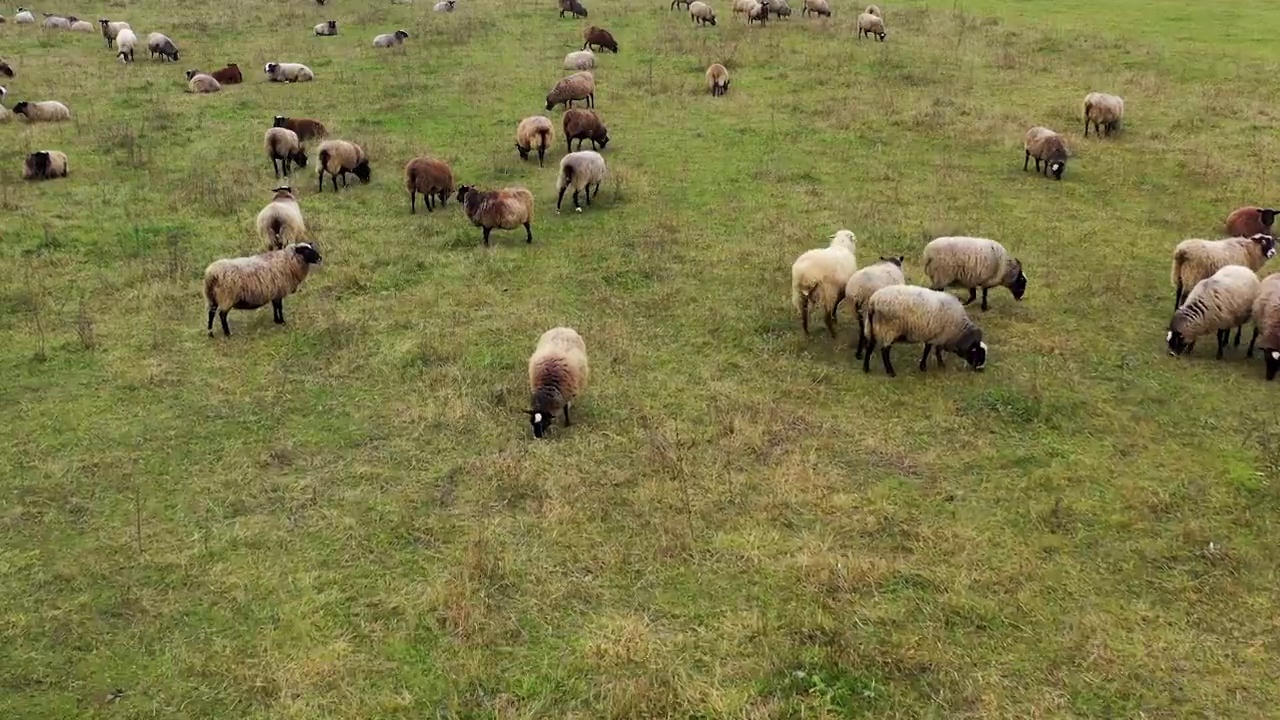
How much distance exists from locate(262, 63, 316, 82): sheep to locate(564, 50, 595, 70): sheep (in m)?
6.76

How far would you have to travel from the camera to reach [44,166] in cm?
1570

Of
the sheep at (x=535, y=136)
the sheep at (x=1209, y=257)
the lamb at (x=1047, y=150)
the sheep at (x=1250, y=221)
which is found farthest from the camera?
the sheep at (x=535, y=136)

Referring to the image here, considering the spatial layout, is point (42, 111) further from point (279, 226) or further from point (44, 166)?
point (279, 226)

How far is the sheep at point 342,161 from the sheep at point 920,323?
994 cm

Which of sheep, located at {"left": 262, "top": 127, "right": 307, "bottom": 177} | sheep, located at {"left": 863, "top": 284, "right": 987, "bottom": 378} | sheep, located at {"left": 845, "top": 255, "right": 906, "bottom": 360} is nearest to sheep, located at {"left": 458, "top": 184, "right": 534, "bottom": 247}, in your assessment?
sheep, located at {"left": 262, "top": 127, "right": 307, "bottom": 177}

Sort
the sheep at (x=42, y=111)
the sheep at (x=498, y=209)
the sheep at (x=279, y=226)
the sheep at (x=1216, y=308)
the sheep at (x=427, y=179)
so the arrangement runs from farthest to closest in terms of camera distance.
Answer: the sheep at (x=42, y=111) < the sheep at (x=427, y=179) < the sheep at (x=498, y=209) < the sheep at (x=279, y=226) < the sheep at (x=1216, y=308)

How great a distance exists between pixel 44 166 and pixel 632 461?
1362 cm

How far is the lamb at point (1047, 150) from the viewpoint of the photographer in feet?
52.2

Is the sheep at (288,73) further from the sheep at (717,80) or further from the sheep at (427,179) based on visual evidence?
the sheep at (427,179)

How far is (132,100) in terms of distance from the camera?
21.2 meters

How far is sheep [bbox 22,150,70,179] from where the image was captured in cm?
1563

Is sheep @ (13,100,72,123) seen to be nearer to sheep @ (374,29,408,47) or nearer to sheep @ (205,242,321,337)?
sheep @ (374,29,408,47)

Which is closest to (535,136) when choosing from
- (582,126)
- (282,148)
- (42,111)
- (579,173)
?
(582,126)

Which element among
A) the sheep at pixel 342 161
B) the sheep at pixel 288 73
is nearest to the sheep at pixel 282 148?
the sheep at pixel 342 161
